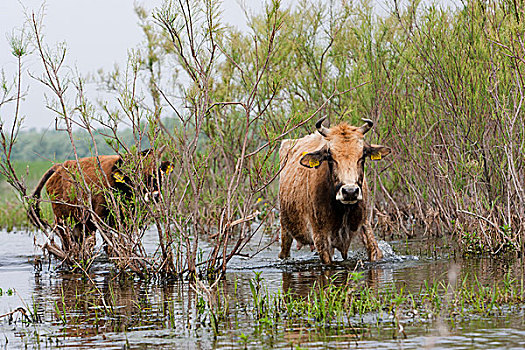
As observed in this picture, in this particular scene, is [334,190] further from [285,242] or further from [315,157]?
[285,242]

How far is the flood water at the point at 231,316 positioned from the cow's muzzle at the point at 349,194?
2.62ft

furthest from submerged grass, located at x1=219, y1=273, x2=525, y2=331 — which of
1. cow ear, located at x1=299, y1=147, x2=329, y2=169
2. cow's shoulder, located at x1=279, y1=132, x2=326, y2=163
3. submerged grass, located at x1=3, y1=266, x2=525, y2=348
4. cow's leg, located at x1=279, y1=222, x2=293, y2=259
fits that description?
cow's leg, located at x1=279, y1=222, x2=293, y2=259

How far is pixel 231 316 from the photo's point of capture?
5.87 meters

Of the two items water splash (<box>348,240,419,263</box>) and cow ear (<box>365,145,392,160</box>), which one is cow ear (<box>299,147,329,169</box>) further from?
water splash (<box>348,240,419,263</box>)

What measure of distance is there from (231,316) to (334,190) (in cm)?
272

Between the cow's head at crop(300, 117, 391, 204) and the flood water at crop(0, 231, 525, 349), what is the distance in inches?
35.9

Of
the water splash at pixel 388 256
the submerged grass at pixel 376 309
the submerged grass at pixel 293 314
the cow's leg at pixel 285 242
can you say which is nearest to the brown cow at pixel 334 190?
the water splash at pixel 388 256

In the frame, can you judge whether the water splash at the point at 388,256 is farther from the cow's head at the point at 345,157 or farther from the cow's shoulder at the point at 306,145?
the cow's shoulder at the point at 306,145

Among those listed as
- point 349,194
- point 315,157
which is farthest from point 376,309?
point 315,157

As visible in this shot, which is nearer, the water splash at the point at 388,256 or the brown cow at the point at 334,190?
the brown cow at the point at 334,190

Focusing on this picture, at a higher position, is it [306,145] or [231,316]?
[306,145]

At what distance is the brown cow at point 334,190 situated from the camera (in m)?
8.08

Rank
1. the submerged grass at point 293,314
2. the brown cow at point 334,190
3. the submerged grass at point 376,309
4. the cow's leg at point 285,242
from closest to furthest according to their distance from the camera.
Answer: the submerged grass at point 293,314, the submerged grass at point 376,309, the brown cow at point 334,190, the cow's leg at point 285,242

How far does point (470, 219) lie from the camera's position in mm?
9391
